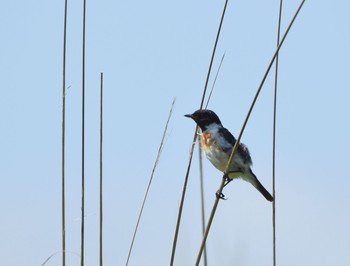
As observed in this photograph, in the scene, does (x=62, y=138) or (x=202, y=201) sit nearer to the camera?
(x=62, y=138)

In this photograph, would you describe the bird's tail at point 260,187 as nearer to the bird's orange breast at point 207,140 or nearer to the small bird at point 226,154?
the small bird at point 226,154

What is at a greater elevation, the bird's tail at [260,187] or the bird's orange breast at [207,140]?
the bird's orange breast at [207,140]

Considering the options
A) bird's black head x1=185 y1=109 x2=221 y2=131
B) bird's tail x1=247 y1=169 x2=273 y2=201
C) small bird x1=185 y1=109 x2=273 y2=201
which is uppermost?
bird's black head x1=185 y1=109 x2=221 y2=131

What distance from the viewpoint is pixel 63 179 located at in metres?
2.81

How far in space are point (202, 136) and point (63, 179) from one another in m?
2.39

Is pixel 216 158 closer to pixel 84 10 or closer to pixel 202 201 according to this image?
pixel 202 201

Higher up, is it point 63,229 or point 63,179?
point 63,179

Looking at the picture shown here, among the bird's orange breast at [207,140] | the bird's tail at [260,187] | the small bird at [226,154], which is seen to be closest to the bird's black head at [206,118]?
the small bird at [226,154]

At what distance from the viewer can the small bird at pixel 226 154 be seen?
481 centimetres

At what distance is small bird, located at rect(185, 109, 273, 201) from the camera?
4809 mm

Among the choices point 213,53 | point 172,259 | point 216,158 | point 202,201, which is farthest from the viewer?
point 216,158

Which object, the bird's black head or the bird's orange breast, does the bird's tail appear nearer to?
the bird's orange breast

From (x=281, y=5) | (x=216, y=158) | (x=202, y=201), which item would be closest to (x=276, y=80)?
(x=281, y=5)

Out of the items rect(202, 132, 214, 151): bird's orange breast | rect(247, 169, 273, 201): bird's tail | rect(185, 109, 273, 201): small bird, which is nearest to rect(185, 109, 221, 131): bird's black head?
rect(185, 109, 273, 201): small bird
